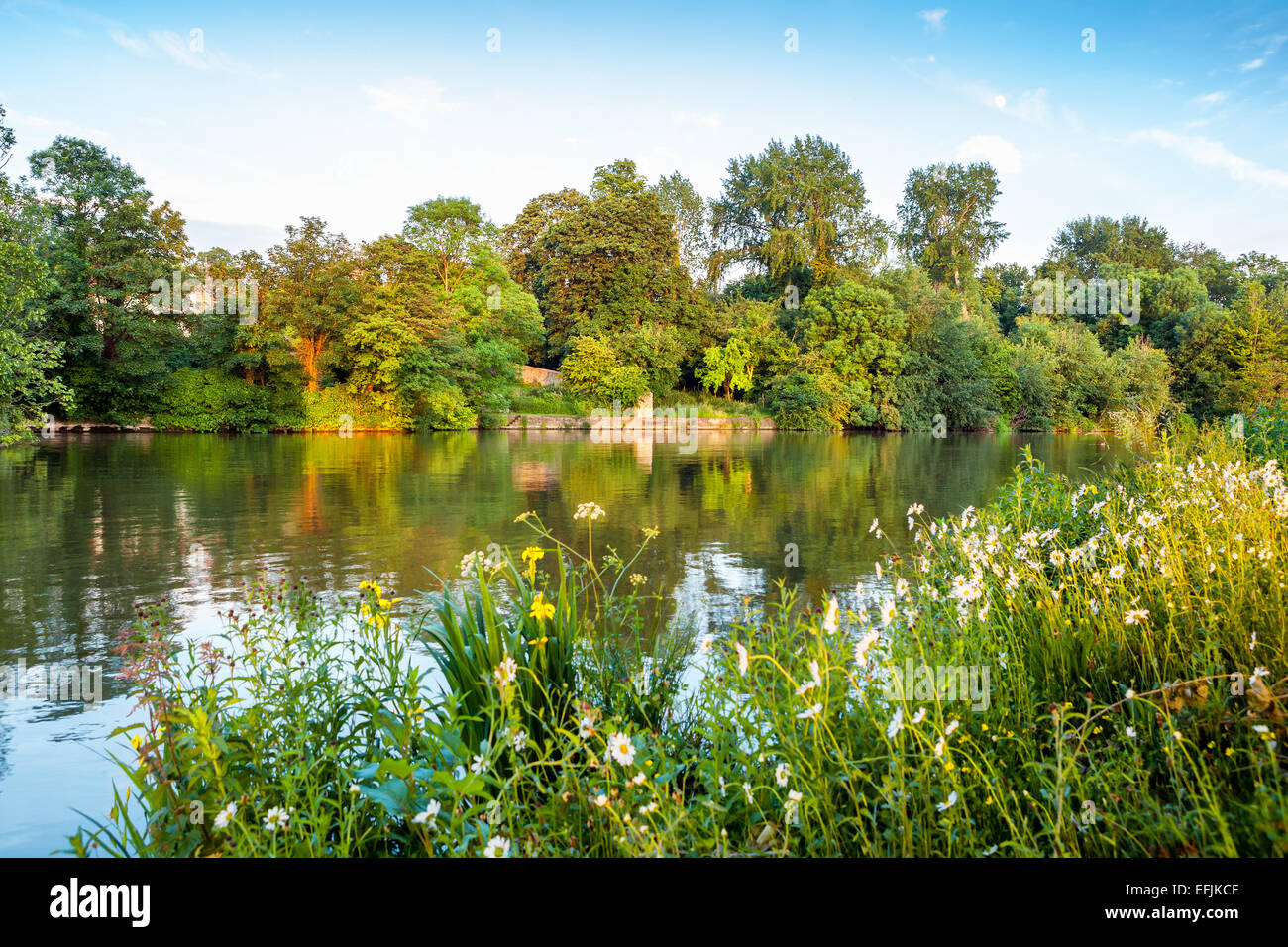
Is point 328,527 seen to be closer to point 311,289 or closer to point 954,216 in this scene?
point 311,289

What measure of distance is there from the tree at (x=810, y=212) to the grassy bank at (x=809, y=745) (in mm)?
47939

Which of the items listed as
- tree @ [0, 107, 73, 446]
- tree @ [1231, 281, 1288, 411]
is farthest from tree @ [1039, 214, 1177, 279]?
tree @ [0, 107, 73, 446]

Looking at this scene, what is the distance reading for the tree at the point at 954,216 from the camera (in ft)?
193

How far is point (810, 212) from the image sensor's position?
168 ft

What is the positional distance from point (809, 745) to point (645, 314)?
43208mm

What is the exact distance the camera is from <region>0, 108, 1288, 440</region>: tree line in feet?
108

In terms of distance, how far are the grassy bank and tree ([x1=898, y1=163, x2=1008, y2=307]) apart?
60239 mm

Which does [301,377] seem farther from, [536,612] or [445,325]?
[536,612]

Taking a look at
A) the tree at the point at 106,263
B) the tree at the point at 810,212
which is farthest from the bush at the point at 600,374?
the tree at the point at 106,263

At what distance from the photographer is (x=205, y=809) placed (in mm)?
2520

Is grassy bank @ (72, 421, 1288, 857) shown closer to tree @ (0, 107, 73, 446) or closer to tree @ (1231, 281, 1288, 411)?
tree @ (0, 107, 73, 446)

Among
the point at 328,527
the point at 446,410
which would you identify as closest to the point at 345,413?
the point at 446,410

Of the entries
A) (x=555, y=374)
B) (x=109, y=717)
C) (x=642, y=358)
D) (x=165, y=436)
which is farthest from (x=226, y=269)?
(x=109, y=717)
